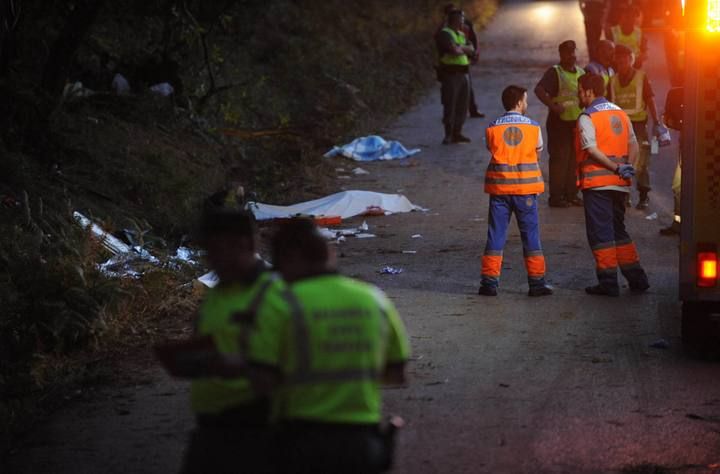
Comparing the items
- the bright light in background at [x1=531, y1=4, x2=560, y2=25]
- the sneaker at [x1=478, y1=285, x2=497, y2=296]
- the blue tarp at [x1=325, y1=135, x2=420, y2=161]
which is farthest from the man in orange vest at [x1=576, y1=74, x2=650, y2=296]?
the bright light in background at [x1=531, y1=4, x2=560, y2=25]

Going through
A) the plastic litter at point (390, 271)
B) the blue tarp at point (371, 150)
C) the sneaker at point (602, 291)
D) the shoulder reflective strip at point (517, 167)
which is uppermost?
the blue tarp at point (371, 150)

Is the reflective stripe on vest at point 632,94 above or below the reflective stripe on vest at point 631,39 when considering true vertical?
below

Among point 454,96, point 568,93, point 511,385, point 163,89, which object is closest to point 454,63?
point 454,96

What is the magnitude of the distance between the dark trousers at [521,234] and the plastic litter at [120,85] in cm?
873

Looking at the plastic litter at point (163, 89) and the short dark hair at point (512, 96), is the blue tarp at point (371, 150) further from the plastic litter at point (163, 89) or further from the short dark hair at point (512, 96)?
the short dark hair at point (512, 96)

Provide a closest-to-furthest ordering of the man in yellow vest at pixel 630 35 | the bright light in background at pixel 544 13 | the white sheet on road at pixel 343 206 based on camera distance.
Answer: the white sheet on road at pixel 343 206, the man in yellow vest at pixel 630 35, the bright light in background at pixel 544 13

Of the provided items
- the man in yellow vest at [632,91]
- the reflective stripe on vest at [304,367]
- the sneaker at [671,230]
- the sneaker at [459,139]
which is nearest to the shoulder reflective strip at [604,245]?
the sneaker at [671,230]

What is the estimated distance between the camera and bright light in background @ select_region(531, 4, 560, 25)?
120ft

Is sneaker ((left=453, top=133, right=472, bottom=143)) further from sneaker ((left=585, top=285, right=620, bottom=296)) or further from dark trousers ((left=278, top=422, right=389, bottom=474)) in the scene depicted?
dark trousers ((left=278, top=422, right=389, bottom=474))

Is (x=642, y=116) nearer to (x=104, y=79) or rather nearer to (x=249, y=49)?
(x=104, y=79)

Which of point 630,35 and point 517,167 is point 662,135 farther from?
point 630,35

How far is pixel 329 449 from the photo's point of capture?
446cm

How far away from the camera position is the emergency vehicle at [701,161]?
873 centimetres

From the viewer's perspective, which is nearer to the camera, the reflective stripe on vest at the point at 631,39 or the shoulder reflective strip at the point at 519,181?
the shoulder reflective strip at the point at 519,181
